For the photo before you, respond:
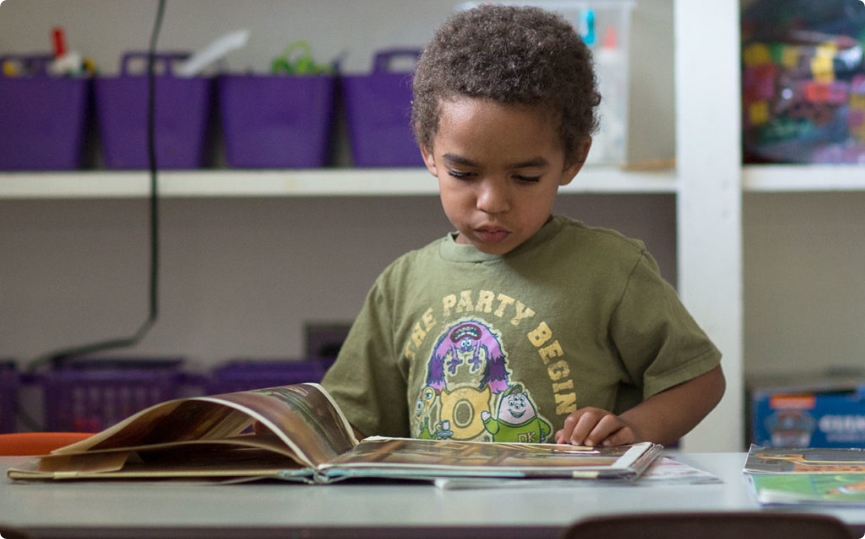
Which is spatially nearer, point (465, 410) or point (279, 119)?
point (465, 410)

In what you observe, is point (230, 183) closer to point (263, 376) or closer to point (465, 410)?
point (263, 376)

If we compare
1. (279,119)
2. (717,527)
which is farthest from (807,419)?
(717,527)

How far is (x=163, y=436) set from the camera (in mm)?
724

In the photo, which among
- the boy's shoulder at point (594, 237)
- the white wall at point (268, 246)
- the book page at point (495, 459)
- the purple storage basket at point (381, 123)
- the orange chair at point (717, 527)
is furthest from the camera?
the white wall at point (268, 246)

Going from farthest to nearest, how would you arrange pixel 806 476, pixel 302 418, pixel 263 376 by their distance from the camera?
pixel 263 376
pixel 302 418
pixel 806 476

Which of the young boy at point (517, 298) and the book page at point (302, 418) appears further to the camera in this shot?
the young boy at point (517, 298)

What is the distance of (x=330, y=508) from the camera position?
0.54 meters

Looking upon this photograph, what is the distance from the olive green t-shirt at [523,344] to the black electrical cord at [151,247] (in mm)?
744

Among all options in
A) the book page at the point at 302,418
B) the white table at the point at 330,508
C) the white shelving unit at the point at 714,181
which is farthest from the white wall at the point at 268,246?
the white table at the point at 330,508

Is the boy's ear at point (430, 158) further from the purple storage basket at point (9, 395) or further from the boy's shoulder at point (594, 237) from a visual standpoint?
the purple storage basket at point (9, 395)

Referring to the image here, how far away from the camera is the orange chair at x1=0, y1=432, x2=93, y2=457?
886mm

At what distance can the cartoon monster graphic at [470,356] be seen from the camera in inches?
36.4

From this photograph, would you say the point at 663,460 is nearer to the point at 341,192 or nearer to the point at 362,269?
the point at 341,192

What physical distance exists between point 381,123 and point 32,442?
85 cm
